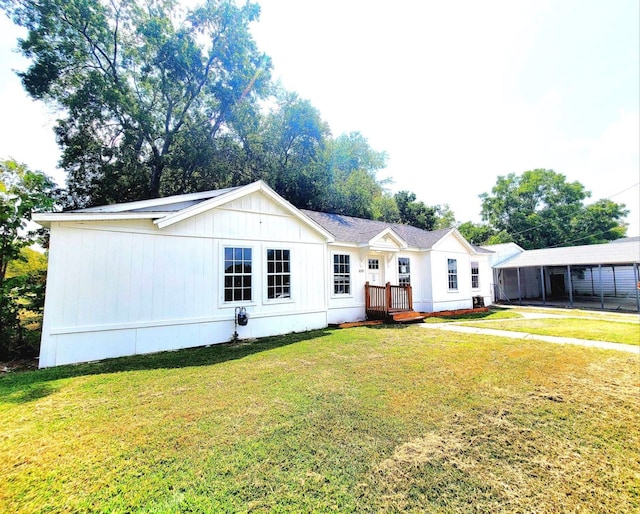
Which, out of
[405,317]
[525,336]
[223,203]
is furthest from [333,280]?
[525,336]

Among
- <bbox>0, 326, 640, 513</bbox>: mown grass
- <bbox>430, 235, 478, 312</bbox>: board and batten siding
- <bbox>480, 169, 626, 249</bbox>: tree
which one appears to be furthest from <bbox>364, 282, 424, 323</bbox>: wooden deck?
<bbox>480, 169, 626, 249</bbox>: tree

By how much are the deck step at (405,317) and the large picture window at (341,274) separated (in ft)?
6.42

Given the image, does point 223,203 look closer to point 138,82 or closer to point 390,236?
point 390,236

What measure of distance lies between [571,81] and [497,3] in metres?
7.93

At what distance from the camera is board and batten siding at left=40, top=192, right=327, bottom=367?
5.97m

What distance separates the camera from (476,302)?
51.3ft

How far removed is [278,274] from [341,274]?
304cm

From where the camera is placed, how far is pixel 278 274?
355 inches

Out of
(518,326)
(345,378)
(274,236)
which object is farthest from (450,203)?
(345,378)

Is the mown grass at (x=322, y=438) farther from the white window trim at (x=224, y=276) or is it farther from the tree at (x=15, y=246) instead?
the white window trim at (x=224, y=276)

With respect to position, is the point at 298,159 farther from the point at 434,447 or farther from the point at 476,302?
the point at 434,447

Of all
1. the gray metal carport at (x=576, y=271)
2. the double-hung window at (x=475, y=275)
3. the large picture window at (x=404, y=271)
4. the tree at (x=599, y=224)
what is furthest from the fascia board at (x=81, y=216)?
the tree at (x=599, y=224)

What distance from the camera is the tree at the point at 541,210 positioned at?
3197cm

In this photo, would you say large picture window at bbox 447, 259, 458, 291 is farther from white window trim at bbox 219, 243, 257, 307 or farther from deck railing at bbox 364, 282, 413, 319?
white window trim at bbox 219, 243, 257, 307
